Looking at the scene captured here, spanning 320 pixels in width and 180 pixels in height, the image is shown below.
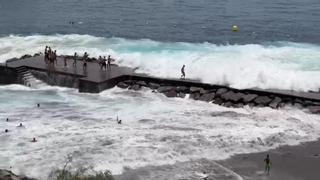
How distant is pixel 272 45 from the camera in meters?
46.5

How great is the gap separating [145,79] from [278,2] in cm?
4479

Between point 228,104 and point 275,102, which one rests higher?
point 275,102

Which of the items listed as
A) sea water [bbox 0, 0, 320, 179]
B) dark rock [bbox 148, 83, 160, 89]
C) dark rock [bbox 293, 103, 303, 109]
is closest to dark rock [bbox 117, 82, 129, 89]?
sea water [bbox 0, 0, 320, 179]

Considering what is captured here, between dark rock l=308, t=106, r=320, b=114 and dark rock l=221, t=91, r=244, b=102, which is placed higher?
dark rock l=221, t=91, r=244, b=102

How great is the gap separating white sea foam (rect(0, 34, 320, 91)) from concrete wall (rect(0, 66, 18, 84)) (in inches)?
259

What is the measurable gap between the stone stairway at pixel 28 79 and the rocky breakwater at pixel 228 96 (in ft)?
19.1

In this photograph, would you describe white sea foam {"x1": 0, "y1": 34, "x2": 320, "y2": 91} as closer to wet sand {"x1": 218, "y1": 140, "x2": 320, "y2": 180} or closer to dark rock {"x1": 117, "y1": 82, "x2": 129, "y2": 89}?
dark rock {"x1": 117, "y1": 82, "x2": 129, "y2": 89}

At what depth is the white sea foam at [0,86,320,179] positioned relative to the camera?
930 inches

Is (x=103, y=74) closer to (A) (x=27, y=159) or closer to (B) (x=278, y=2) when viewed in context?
(A) (x=27, y=159)

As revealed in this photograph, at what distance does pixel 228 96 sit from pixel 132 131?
7.47m

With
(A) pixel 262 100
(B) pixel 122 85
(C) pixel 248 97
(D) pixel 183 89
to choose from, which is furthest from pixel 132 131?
(B) pixel 122 85

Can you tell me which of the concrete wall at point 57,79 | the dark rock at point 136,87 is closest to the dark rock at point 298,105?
the dark rock at point 136,87

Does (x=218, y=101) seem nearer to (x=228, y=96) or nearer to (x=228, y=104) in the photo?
(x=228, y=96)

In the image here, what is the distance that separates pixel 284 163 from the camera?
75.6ft
